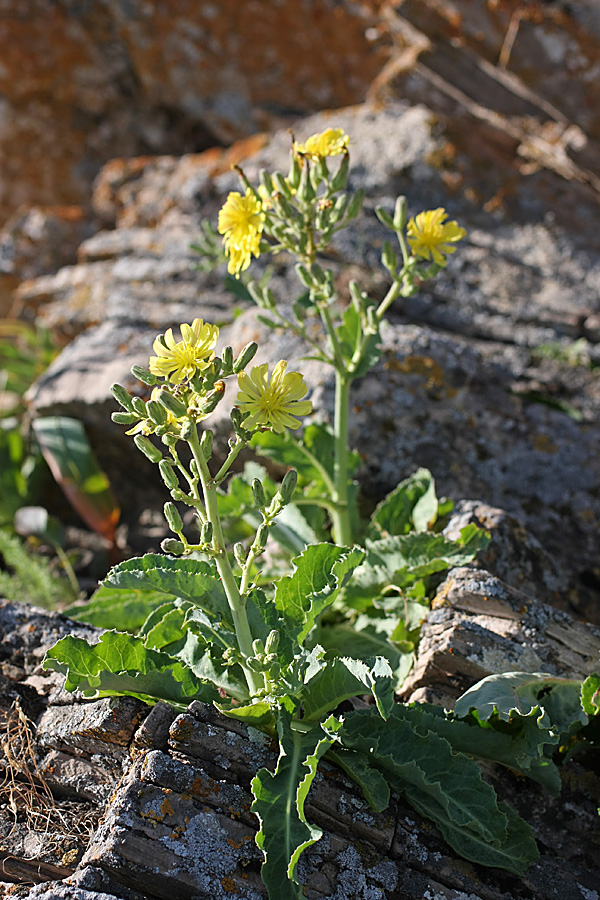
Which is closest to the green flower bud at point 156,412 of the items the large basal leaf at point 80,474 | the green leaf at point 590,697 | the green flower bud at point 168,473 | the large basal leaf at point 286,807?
the green flower bud at point 168,473

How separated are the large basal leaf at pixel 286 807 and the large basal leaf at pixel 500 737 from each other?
1.16ft

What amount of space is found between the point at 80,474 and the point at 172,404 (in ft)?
9.26

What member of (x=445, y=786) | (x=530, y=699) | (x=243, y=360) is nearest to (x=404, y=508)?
(x=530, y=699)

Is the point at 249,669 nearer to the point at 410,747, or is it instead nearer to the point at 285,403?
the point at 410,747

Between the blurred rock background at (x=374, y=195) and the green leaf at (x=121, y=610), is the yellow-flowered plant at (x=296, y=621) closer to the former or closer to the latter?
the green leaf at (x=121, y=610)

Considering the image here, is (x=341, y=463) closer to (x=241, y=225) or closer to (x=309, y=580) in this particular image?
(x=309, y=580)

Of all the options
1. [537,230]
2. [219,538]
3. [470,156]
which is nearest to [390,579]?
[219,538]

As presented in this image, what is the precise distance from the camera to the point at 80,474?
4516mm

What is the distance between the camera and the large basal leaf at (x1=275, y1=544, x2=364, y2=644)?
2.32 metres

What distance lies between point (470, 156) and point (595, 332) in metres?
1.72

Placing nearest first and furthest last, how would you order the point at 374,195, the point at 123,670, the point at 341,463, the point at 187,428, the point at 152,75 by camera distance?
the point at 187,428, the point at 123,670, the point at 341,463, the point at 374,195, the point at 152,75

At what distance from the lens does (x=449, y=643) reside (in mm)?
2580

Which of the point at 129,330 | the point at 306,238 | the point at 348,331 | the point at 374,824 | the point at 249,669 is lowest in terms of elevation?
the point at 374,824

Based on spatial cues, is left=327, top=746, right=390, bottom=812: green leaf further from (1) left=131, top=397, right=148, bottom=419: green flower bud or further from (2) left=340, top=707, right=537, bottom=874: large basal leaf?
(1) left=131, top=397, right=148, bottom=419: green flower bud
